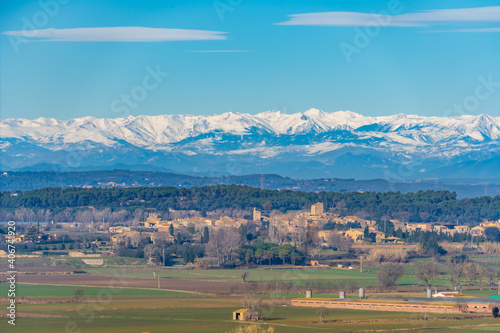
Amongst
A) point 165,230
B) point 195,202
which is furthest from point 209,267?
point 195,202

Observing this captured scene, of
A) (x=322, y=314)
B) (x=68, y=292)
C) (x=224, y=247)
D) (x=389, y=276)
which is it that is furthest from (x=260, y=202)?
(x=322, y=314)

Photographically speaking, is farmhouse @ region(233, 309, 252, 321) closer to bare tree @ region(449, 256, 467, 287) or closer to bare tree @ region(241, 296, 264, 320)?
bare tree @ region(241, 296, 264, 320)

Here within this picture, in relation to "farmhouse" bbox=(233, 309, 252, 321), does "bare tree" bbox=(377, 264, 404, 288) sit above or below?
above

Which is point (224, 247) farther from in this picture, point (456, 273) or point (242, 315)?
point (242, 315)

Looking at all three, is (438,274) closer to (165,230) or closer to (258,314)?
(258,314)

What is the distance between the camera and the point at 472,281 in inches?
2660

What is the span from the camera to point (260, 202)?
145500mm

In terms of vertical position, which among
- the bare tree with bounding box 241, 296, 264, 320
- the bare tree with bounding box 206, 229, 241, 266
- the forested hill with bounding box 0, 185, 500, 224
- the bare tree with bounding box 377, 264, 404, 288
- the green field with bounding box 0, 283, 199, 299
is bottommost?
the bare tree with bounding box 241, 296, 264, 320

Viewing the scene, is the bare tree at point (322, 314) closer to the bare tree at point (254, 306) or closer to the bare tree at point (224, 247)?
the bare tree at point (254, 306)

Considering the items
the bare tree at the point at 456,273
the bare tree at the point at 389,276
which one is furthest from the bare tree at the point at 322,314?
the bare tree at the point at 456,273

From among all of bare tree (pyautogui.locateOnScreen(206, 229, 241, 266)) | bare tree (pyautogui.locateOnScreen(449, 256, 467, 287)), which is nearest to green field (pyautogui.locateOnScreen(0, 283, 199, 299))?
bare tree (pyautogui.locateOnScreen(449, 256, 467, 287))

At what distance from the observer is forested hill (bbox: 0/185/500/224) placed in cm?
13725

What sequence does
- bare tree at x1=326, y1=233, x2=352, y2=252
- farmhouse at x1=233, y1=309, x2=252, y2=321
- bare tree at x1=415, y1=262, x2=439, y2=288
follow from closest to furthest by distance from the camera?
farmhouse at x1=233, y1=309, x2=252, y2=321 < bare tree at x1=415, y1=262, x2=439, y2=288 < bare tree at x1=326, y1=233, x2=352, y2=252

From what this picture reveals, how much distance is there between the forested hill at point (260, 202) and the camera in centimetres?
13725
